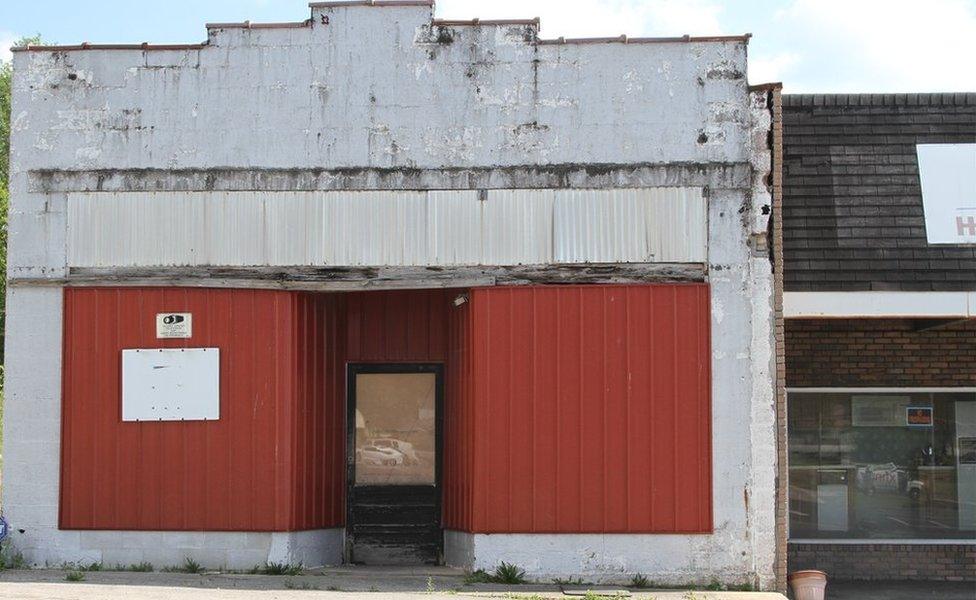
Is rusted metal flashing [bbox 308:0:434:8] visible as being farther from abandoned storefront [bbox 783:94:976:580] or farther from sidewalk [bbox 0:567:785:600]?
sidewalk [bbox 0:567:785:600]

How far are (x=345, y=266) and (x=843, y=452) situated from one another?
6.17 metres

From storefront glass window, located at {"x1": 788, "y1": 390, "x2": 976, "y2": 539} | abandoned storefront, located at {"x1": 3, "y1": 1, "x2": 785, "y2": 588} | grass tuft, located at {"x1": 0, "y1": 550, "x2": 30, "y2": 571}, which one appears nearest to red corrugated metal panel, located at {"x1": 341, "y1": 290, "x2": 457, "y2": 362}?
abandoned storefront, located at {"x1": 3, "y1": 1, "x2": 785, "y2": 588}

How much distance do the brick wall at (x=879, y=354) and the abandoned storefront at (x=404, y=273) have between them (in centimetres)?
223

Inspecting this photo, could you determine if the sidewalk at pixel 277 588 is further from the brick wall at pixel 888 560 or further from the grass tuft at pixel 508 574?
the brick wall at pixel 888 560

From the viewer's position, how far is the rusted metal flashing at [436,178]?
10.8 metres

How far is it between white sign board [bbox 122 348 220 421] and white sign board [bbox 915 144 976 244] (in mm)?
7362

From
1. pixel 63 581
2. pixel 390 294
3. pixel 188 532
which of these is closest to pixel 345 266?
pixel 390 294

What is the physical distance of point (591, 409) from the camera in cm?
1070

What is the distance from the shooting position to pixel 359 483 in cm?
1174

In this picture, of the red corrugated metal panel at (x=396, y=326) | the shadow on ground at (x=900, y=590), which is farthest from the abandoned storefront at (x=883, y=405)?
the red corrugated metal panel at (x=396, y=326)

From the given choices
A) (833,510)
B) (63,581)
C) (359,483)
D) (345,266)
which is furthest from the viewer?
(833,510)

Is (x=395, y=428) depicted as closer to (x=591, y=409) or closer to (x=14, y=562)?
(x=591, y=409)

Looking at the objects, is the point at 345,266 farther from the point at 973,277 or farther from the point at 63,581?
the point at 973,277

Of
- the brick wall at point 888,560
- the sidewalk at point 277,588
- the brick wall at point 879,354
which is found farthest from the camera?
the brick wall at point 879,354
